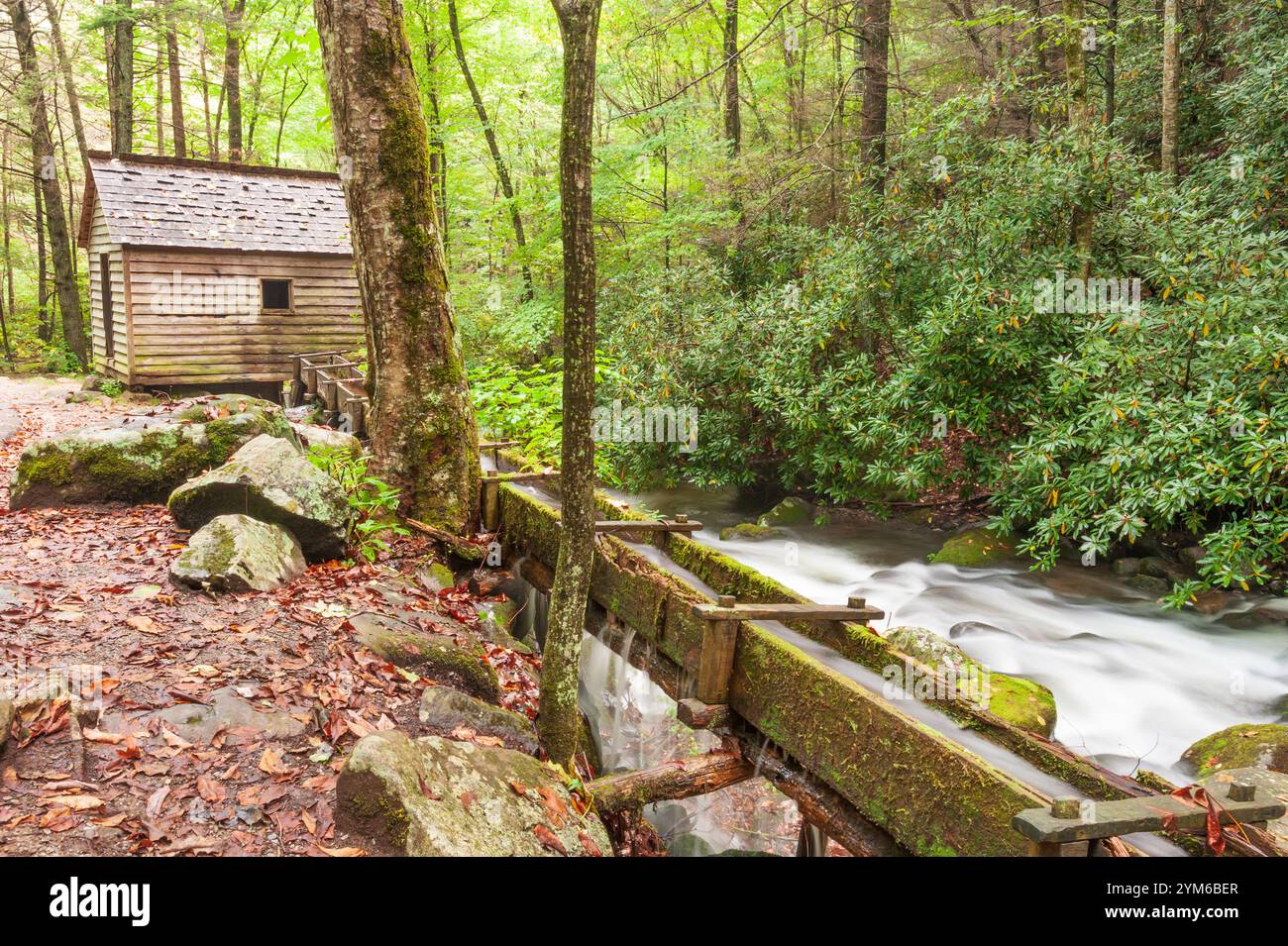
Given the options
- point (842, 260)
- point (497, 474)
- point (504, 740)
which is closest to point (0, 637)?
point (504, 740)

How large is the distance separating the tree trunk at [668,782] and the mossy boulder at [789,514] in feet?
22.6

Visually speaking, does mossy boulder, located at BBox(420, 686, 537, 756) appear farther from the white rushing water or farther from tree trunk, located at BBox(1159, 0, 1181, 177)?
tree trunk, located at BBox(1159, 0, 1181, 177)

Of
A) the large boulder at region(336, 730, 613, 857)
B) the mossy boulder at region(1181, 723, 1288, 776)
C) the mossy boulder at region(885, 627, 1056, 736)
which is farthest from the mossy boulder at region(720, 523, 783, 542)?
the large boulder at region(336, 730, 613, 857)

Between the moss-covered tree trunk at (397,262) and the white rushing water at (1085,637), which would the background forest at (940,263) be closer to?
the white rushing water at (1085,637)

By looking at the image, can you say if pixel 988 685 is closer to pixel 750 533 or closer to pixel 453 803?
pixel 453 803

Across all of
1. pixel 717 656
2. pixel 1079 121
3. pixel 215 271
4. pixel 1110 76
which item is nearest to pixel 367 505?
pixel 717 656

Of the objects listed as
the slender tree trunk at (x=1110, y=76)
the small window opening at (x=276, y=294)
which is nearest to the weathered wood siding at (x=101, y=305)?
the small window opening at (x=276, y=294)

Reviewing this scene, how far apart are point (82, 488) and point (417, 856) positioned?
590 cm

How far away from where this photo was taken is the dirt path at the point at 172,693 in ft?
10.4

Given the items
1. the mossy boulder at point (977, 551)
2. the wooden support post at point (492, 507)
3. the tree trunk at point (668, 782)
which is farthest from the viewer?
the mossy boulder at point (977, 551)

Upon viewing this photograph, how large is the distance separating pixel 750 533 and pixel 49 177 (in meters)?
21.7

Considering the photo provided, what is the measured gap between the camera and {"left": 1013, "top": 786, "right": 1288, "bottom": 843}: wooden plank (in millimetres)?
2926
